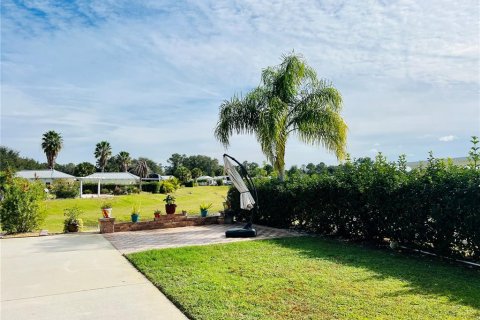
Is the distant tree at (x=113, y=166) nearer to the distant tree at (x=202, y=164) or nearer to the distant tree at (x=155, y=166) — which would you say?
the distant tree at (x=155, y=166)

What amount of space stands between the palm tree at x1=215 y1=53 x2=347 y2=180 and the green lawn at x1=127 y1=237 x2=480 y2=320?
538 cm

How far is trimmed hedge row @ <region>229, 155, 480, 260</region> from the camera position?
240 inches

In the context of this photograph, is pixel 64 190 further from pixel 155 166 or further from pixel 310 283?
pixel 155 166

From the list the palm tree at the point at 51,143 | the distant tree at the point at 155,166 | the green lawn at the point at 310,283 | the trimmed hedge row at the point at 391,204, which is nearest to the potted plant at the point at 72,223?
the green lawn at the point at 310,283

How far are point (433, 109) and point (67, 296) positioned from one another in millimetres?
10594

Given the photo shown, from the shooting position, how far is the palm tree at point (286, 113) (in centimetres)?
1222

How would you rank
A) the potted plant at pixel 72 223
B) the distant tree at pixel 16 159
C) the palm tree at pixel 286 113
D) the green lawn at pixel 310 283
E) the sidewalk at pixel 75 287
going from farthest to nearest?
the distant tree at pixel 16 159, the palm tree at pixel 286 113, the potted plant at pixel 72 223, the sidewalk at pixel 75 287, the green lawn at pixel 310 283

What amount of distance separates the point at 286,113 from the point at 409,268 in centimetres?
778

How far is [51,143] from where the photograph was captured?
49906 millimetres

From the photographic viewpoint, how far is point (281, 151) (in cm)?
1271

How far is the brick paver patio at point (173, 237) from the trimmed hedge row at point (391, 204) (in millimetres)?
1024

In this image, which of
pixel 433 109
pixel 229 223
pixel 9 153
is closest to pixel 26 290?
pixel 229 223

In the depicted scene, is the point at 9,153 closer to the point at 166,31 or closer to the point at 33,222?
the point at 33,222

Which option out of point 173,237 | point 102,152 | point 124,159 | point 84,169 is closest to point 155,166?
point 124,159
